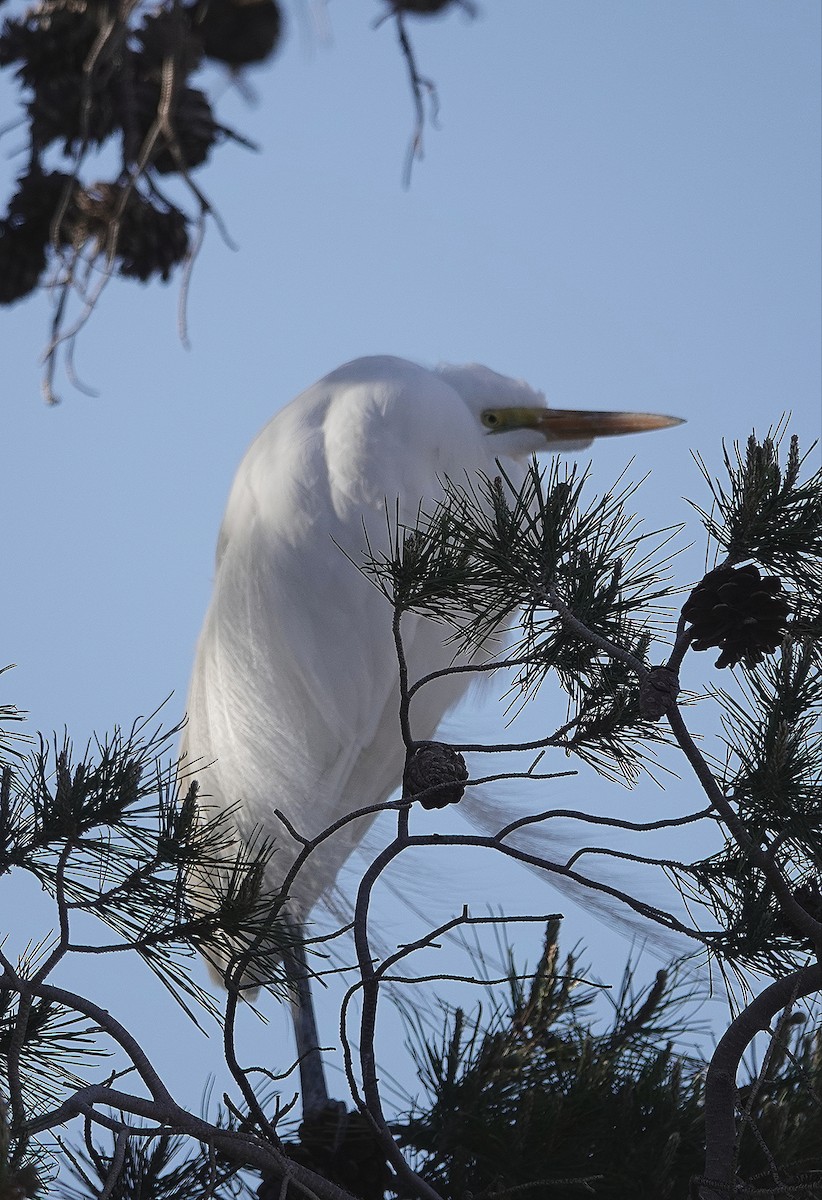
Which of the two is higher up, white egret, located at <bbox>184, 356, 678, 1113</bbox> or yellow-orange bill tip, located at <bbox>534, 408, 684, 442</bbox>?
yellow-orange bill tip, located at <bbox>534, 408, 684, 442</bbox>

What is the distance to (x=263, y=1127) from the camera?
0.89m

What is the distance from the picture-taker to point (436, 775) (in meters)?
0.90

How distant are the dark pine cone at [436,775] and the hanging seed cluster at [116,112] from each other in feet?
2.11

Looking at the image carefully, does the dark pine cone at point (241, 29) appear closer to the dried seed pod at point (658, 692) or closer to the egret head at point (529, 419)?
the dried seed pod at point (658, 692)

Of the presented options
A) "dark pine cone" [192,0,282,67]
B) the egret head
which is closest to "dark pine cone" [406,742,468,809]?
"dark pine cone" [192,0,282,67]

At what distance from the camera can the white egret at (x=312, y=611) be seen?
2.36 metres

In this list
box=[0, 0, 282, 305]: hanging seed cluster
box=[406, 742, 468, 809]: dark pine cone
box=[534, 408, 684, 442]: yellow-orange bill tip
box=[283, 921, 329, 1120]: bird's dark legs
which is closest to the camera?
box=[406, 742, 468, 809]: dark pine cone

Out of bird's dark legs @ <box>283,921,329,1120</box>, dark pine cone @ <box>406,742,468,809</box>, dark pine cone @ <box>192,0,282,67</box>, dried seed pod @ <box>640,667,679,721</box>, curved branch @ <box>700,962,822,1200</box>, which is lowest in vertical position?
curved branch @ <box>700,962,822,1200</box>

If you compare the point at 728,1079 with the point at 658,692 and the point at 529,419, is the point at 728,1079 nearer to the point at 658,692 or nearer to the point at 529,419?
the point at 658,692

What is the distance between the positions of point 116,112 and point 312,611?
1.23 meters

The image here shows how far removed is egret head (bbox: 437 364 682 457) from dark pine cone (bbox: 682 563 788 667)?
2.02 metres

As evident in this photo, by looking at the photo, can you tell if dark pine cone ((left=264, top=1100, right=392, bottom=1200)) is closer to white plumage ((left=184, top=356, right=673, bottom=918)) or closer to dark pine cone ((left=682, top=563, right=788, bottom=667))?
dark pine cone ((left=682, top=563, right=788, bottom=667))

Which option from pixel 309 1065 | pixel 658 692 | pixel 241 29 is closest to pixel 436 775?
pixel 658 692

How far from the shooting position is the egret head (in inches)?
111
